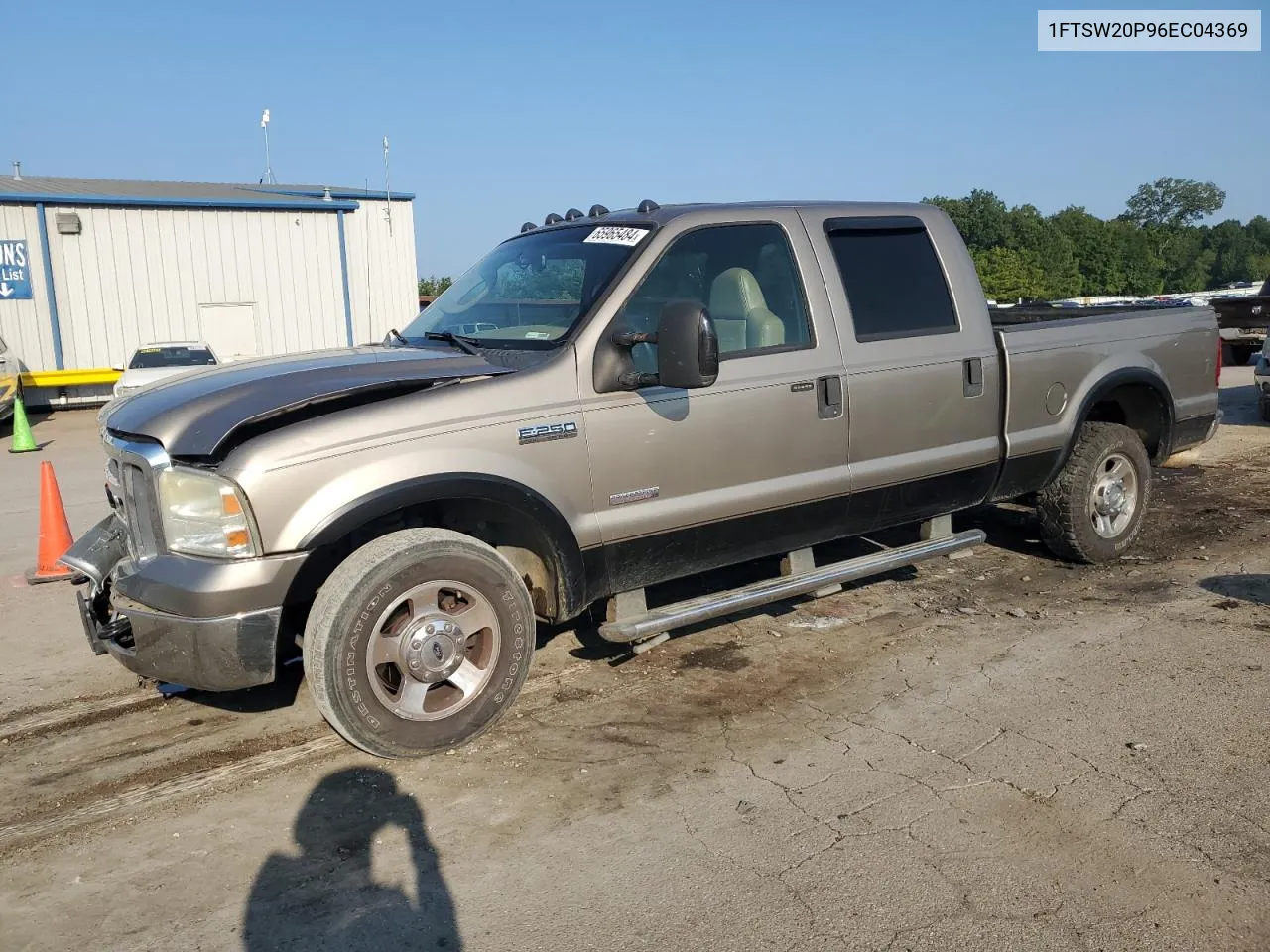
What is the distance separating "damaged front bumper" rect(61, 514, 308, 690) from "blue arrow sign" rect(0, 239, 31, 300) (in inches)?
821

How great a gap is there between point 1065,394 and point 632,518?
117 inches

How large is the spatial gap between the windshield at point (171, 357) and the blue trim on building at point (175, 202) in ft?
16.6

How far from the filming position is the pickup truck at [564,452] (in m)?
3.62

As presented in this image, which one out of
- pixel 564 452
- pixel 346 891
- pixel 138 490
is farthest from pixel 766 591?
pixel 138 490

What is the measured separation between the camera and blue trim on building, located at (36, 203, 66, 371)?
2127cm

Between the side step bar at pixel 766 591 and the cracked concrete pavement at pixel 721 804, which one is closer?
the cracked concrete pavement at pixel 721 804

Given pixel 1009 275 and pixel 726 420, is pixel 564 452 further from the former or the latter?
pixel 1009 275

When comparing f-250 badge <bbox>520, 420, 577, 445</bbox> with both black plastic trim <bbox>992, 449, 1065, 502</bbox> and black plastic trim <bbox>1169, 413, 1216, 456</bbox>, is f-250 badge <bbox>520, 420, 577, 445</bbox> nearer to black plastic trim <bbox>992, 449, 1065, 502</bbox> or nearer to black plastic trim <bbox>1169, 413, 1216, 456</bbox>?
black plastic trim <bbox>992, 449, 1065, 502</bbox>

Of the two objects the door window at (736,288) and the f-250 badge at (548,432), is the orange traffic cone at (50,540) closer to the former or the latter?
the f-250 badge at (548,432)

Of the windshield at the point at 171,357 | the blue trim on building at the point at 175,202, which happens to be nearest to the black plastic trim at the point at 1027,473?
the windshield at the point at 171,357

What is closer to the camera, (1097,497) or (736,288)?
(736,288)

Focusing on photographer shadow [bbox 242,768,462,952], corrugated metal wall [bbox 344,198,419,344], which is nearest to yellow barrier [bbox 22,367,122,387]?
corrugated metal wall [bbox 344,198,419,344]

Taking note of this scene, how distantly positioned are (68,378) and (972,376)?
20867mm

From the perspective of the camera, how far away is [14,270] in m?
21.2
